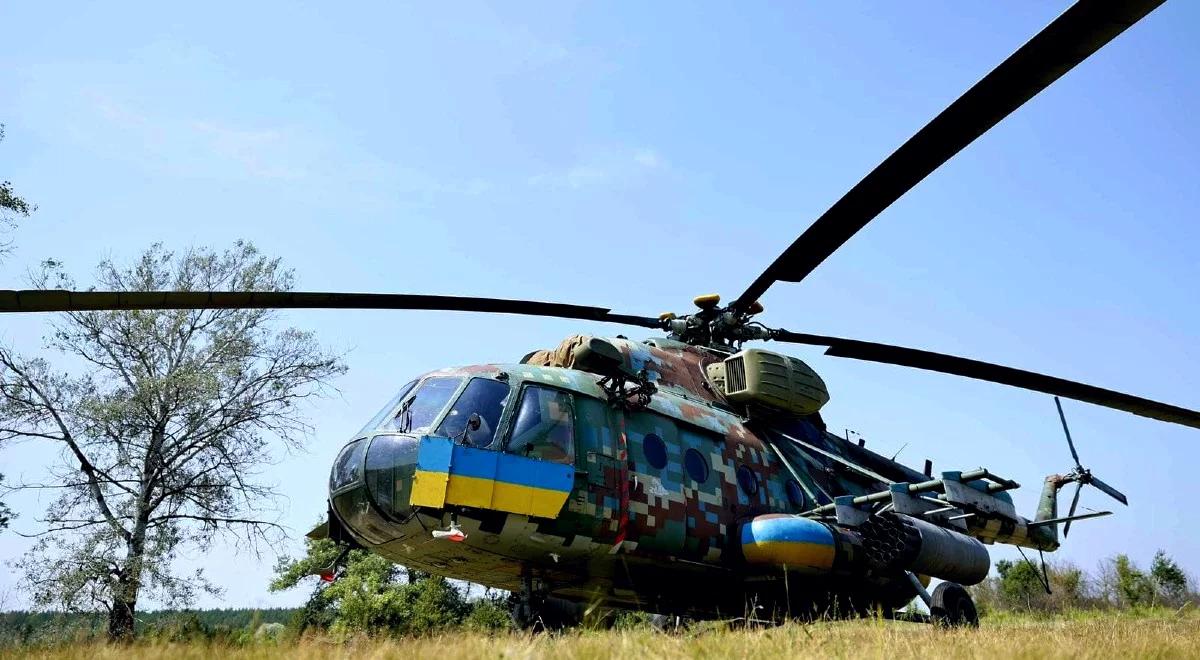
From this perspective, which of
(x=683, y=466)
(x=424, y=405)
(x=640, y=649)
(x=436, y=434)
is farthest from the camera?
(x=683, y=466)

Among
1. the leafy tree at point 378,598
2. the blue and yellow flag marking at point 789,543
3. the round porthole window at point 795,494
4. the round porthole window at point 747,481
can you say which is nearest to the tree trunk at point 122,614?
the leafy tree at point 378,598

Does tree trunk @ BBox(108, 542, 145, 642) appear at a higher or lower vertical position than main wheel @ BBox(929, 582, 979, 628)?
lower

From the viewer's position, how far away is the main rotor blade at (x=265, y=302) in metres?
5.65

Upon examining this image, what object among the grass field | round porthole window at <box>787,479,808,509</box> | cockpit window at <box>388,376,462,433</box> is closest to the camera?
the grass field

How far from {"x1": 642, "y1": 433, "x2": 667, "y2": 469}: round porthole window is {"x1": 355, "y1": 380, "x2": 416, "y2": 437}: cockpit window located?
2.53 meters

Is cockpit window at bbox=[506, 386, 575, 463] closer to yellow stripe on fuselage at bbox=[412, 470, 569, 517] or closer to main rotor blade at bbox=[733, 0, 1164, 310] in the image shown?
yellow stripe on fuselage at bbox=[412, 470, 569, 517]

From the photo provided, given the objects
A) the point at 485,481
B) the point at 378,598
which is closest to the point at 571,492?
the point at 485,481

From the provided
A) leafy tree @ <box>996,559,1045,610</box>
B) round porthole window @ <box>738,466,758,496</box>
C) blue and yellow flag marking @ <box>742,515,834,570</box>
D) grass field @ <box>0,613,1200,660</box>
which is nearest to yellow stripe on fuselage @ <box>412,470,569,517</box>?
grass field @ <box>0,613,1200,660</box>

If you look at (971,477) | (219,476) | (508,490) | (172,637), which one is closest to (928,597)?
(971,477)

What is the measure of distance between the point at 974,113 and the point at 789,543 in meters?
4.68

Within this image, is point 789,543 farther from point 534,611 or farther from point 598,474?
point 534,611

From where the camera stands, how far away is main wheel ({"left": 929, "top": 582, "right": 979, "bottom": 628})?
1001 centimetres

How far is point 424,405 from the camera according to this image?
8.13 m

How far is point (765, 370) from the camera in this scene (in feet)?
35.7
